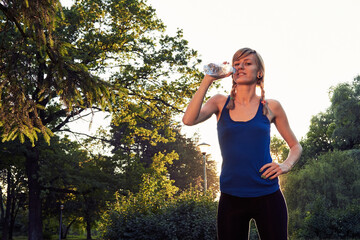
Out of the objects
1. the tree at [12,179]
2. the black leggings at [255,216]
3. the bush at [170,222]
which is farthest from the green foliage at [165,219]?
the black leggings at [255,216]

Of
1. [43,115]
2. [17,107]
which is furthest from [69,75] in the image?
[43,115]

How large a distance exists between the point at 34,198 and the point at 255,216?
61.6 ft

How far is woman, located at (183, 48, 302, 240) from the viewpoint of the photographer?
7.10 feet

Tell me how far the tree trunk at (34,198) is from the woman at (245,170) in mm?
17433

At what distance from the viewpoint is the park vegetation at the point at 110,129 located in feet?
24.6

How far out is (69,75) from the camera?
755 cm

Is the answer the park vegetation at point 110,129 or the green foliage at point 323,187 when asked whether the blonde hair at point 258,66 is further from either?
the green foliage at point 323,187

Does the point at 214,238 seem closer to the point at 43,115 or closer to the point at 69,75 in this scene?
the point at 69,75

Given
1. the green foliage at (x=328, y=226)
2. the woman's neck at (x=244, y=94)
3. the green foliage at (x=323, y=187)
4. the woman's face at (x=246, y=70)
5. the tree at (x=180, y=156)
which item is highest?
the tree at (x=180, y=156)

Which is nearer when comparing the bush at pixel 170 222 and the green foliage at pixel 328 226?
the bush at pixel 170 222

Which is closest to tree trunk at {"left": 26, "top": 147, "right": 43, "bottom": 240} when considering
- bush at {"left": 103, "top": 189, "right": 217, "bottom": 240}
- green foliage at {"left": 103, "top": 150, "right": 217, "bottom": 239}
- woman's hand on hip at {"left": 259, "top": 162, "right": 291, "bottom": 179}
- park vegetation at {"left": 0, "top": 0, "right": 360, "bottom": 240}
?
park vegetation at {"left": 0, "top": 0, "right": 360, "bottom": 240}

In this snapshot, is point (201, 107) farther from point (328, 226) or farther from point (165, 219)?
point (328, 226)

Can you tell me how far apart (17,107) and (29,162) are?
1275cm

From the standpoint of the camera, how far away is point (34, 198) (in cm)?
1934
